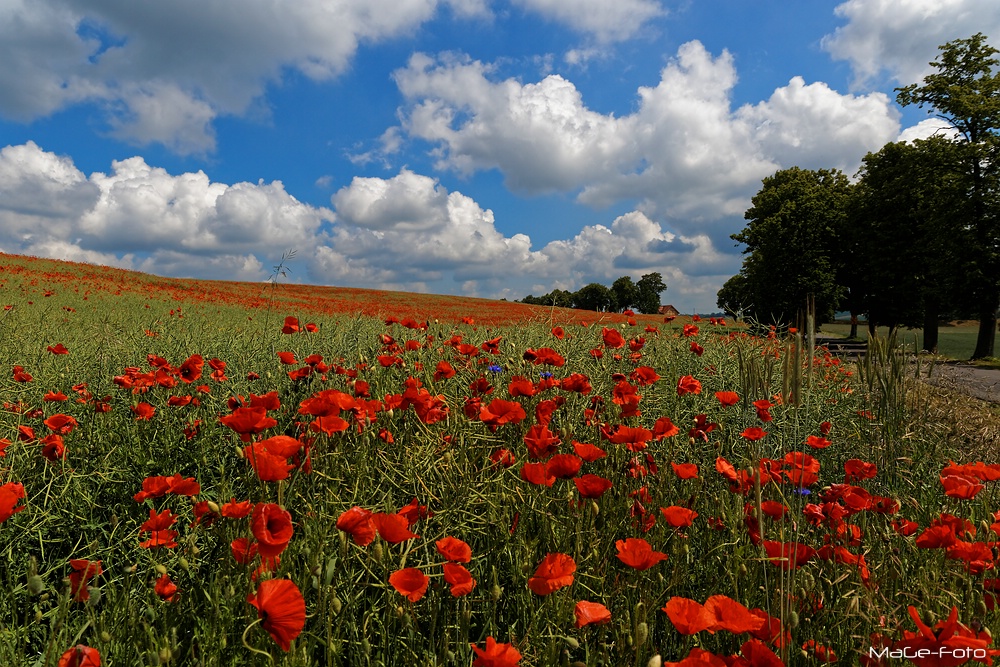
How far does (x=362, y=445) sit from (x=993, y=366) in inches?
826

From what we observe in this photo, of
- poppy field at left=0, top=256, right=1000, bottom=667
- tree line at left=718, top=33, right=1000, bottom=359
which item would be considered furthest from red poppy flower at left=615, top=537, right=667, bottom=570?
tree line at left=718, top=33, right=1000, bottom=359

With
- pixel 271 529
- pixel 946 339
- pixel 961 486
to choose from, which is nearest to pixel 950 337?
pixel 946 339

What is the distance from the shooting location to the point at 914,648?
1070mm

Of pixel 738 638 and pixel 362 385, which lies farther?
pixel 362 385

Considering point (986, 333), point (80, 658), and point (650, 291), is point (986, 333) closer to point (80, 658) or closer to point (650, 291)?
point (80, 658)

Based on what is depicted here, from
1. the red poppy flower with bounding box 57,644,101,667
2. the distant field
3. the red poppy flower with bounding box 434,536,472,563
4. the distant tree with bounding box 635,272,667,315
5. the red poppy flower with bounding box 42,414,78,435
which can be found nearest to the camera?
the red poppy flower with bounding box 57,644,101,667

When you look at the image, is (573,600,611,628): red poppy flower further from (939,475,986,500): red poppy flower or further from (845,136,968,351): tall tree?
(845,136,968,351): tall tree

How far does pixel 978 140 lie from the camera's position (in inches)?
706

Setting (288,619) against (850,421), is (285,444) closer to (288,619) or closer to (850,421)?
(288,619)

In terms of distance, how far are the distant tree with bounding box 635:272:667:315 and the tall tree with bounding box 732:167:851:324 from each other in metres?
42.6

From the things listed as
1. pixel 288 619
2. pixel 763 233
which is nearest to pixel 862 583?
pixel 288 619

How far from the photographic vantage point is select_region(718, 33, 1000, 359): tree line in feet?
56.6

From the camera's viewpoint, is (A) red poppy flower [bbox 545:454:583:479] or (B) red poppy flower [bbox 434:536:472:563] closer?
(B) red poppy flower [bbox 434:536:472:563]

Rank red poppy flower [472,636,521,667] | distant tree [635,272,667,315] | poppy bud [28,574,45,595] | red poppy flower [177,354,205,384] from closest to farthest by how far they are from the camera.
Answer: red poppy flower [472,636,521,667] → poppy bud [28,574,45,595] → red poppy flower [177,354,205,384] → distant tree [635,272,667,315]
